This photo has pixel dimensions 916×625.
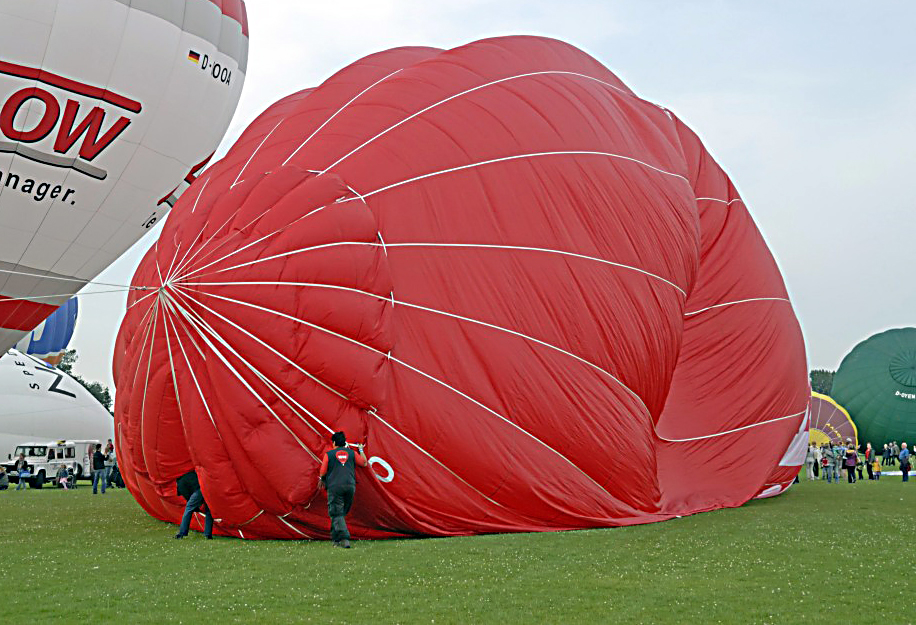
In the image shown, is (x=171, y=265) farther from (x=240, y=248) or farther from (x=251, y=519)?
(x=251, y=519)

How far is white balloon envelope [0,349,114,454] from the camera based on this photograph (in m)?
28.2

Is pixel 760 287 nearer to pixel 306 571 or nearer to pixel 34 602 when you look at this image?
pixel 306 571

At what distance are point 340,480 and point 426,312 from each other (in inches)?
67.1

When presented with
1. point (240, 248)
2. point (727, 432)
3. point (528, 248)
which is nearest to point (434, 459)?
point (528, 248)

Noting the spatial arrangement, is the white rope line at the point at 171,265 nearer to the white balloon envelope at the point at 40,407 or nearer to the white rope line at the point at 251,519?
the white rope line at the point at 251,519

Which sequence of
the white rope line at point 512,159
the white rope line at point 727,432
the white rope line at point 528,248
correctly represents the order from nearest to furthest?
the white rope line at point 528,248 < the white rope line at point 512,159 < the white rope line at point 727,432

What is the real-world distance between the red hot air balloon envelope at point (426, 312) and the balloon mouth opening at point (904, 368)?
1061 inches

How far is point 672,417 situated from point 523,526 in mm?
3258

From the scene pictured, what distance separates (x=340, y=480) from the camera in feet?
25.8

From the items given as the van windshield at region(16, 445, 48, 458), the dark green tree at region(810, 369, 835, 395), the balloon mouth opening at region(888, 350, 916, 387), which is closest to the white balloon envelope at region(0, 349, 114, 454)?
the van windshield at region(16, 445, 48, 458)

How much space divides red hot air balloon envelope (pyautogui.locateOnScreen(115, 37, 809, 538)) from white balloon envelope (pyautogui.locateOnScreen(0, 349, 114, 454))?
20.8 meters

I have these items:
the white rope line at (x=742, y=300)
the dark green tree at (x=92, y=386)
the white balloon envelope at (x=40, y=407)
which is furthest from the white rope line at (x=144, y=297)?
the dark green tree at (x=92, y=386)

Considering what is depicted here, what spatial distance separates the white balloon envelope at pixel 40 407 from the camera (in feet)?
92.5

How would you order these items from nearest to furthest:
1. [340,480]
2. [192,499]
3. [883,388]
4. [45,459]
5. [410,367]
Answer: [340,480], [410,367], [192,499], [45,459], [883,388]
